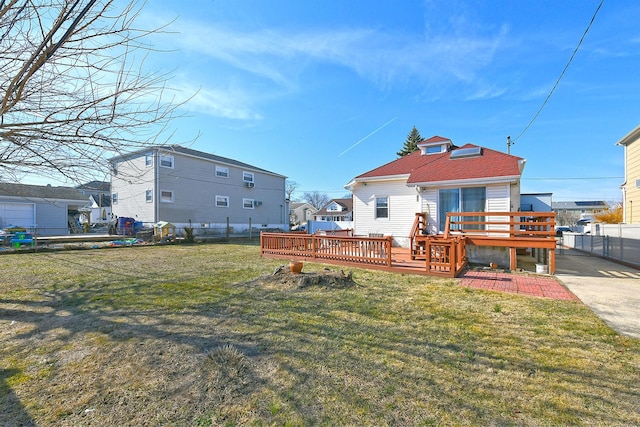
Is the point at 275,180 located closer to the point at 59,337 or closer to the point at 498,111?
the point at 498,111

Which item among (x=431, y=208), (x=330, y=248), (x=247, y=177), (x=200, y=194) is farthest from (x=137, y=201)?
(x=431, y=208)

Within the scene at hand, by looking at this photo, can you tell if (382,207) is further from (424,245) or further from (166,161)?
(166,161)

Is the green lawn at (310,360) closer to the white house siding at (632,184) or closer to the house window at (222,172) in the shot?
the white house siding at (632,184)

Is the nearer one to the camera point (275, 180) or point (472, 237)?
point (472, 237)

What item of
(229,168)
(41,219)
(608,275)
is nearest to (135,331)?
(608,275)

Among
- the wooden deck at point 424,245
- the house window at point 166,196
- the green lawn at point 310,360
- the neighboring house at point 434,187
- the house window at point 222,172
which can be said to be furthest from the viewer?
the house window at point 222,172

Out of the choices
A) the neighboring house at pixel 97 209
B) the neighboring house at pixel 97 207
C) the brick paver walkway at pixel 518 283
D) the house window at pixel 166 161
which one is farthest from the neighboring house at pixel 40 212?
the brick paver walkway at pixel 518 283

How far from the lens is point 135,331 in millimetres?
3812

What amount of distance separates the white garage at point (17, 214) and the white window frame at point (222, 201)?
1287 cm

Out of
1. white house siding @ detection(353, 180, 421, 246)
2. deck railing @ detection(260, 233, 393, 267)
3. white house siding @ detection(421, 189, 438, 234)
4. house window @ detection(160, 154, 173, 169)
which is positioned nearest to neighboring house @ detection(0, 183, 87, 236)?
house window @ detection(160, 154, 173, 169)

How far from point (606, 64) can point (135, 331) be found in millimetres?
14848

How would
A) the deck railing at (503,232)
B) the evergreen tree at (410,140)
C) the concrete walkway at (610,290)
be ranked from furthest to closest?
the evergreen tree at (410,140), the deck railing at (503,232), the concrete walkway at (610,290)

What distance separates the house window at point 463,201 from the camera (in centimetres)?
1019

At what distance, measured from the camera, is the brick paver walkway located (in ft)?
19.2
